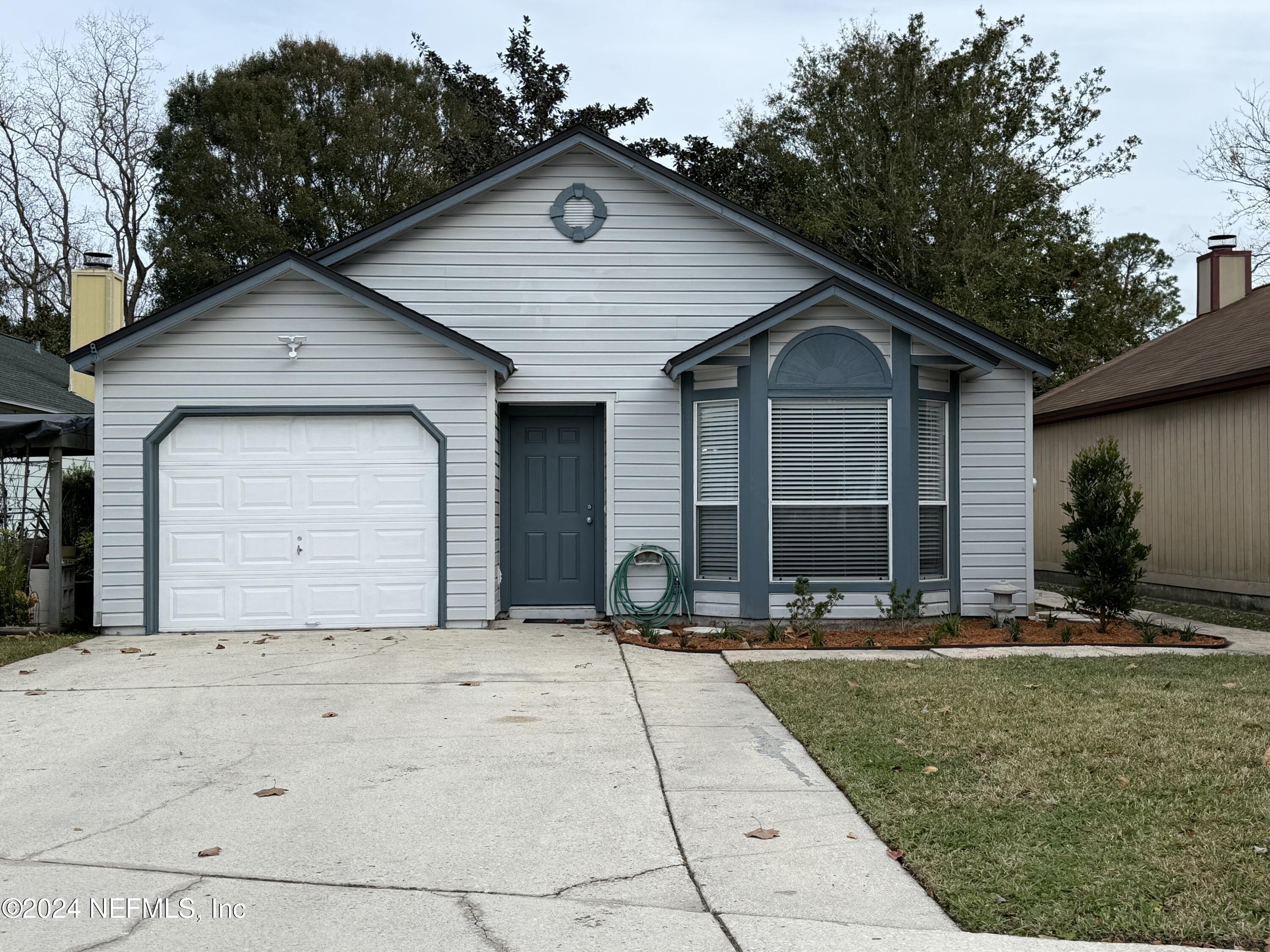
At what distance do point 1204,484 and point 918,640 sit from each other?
624 cm

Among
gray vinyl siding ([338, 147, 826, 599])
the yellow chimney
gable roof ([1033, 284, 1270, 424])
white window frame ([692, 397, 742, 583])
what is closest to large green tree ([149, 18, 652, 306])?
the yellow chimney

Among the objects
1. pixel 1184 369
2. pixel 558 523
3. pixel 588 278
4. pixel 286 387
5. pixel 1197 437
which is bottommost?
pixel 558 523

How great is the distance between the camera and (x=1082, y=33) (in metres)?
25.9

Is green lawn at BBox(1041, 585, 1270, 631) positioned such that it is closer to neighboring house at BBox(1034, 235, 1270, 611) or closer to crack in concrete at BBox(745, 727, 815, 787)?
neighboring house at BBox(1034, 235, 1270, 611)

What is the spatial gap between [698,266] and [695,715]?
6.48 meters

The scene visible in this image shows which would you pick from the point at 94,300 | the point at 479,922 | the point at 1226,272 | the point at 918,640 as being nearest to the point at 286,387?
the point at 94,300

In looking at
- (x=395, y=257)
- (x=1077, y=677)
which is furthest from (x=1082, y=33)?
(x=1077, y=677)

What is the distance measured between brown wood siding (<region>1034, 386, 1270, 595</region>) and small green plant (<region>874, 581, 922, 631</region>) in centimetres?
502

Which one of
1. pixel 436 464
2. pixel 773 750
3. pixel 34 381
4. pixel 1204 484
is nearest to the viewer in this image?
pixel 773 750

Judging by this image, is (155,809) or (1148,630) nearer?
(155,809)

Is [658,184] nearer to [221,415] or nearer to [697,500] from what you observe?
[697,500]

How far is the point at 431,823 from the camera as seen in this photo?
4809mm

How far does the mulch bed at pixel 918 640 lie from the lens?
995 centimetres

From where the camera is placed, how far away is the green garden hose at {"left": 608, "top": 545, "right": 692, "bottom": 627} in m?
11.6
